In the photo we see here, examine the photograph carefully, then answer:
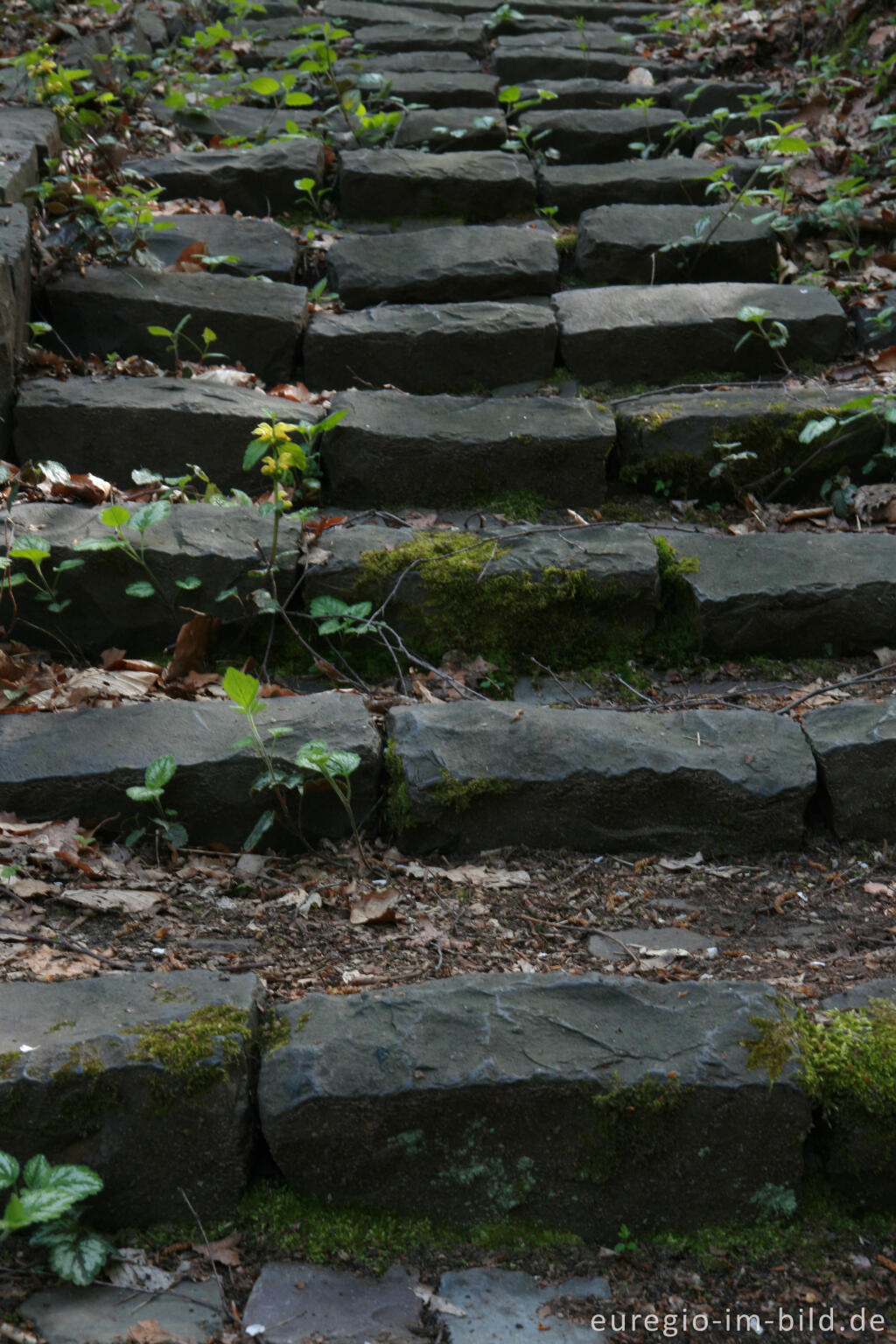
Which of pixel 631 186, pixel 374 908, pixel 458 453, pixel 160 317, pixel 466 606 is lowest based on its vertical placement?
pixel 374 908

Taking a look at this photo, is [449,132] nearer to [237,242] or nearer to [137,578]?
[237,242]

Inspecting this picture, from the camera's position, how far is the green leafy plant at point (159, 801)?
214 cm

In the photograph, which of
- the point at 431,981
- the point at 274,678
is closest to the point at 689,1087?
the point at 431,981

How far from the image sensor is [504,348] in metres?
3.58

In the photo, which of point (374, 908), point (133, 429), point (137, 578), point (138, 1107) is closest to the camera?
point (138, 1107)

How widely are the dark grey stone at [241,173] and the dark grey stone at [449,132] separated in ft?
1.71

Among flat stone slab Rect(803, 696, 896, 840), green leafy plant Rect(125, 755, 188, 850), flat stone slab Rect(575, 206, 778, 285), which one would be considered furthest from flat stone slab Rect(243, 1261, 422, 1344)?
flat stone slab Rect(575, 206, 778, 285)

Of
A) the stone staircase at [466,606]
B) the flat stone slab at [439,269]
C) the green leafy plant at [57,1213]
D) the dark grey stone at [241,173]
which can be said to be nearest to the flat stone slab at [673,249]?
the stone staircase at [466,606]

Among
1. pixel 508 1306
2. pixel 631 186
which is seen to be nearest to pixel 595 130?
pixel 631 186

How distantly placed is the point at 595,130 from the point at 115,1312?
4.94 meters

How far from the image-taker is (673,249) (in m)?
3.95

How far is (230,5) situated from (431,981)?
20.8 ft

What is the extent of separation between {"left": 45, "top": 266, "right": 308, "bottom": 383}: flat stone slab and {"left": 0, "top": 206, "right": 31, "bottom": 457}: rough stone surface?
157 mm

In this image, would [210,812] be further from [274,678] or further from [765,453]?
[765,453]
